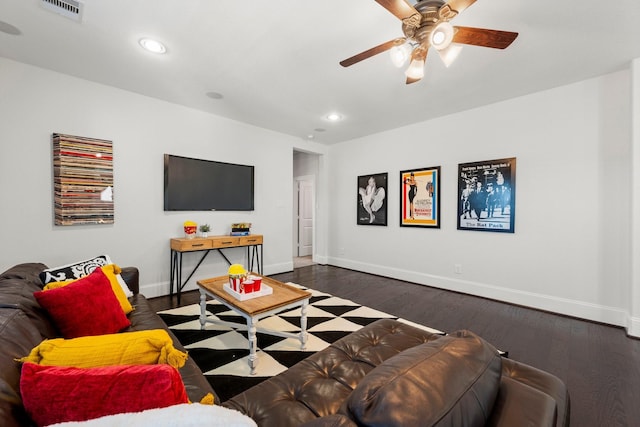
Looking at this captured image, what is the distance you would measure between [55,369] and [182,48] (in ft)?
8.44

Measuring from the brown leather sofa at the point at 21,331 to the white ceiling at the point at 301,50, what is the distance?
6.30 ft

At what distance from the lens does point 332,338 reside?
2.39 metres

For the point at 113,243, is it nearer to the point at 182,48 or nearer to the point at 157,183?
the point at 157,183

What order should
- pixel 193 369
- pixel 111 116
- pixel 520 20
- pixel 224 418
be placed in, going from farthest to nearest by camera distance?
pixel 111 116, pixel 520 20, pixel 193 369, pixel 224 418

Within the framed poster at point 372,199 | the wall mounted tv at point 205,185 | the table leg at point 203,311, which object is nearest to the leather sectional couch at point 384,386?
the table leg at point 203,311

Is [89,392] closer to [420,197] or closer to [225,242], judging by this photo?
[225,242]

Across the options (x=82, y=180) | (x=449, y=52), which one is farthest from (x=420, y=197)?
(x=82, y=180)

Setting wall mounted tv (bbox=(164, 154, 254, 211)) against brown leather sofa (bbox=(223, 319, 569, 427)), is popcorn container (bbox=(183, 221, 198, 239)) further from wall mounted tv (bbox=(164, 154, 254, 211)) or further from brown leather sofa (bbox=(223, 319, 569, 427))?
brown leather sofa (bbox=(223, 319, 569, 427))

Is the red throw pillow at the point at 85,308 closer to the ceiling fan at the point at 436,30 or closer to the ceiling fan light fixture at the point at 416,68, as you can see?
the ceiling fan at the point at 436,30

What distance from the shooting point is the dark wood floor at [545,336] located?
5.48 ft

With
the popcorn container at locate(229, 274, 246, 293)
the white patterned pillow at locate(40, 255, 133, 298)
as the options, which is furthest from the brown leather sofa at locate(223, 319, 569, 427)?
the white patterned pillow at locate(40, 255, 133, 298)

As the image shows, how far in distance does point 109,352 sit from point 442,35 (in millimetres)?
2210

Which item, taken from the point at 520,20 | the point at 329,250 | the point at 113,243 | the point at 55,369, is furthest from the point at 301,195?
the point at 55,369

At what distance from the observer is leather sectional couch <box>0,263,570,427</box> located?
576mm
